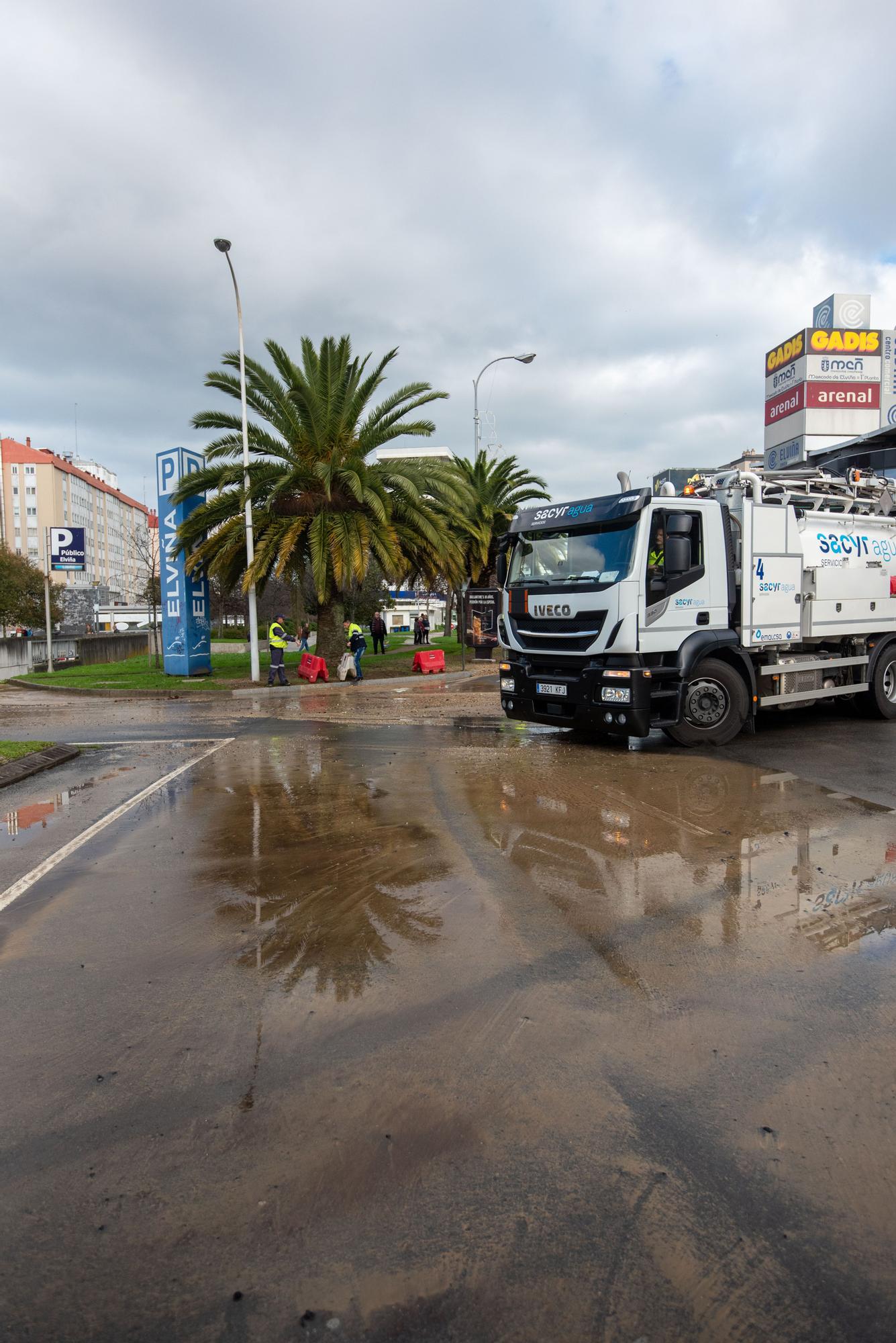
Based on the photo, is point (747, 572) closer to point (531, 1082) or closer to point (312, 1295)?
point (531, 1082)

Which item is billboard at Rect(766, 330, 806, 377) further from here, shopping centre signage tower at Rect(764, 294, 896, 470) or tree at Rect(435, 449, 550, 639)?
tree at Rect(435, 449, 550, 639)

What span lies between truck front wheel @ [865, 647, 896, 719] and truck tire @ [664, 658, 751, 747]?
3.07m

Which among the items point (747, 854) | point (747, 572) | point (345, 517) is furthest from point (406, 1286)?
point (345, 517)

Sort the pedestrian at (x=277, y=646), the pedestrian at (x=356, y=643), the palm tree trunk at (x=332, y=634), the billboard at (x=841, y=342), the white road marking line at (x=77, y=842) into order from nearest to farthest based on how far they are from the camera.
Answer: the white road marking line at (x=77, y=842) → the pedestrian at (x=277, y=646) → the pedestrian at (x=356, y=643) → the palm tree trunk at (x=332, y=634) → the billboard at (x=841, y=342)

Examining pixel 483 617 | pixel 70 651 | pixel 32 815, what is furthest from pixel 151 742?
pixel 70 651

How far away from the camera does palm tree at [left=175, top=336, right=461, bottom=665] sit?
20.9 metres

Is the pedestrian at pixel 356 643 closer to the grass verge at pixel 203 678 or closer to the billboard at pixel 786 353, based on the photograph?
the grass verge at pixel 203 678

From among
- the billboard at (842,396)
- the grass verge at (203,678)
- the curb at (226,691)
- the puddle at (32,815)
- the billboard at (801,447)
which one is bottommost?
the puddle at (32,815)

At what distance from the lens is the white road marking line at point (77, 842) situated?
5.28 metres

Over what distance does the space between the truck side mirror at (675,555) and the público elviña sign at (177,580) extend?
16457 millimetres

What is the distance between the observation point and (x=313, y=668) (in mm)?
21625

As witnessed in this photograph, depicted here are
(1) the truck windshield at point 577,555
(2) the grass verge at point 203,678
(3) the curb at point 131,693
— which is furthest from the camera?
(2) the grass verge at point 203,678

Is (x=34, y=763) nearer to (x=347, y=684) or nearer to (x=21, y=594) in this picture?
(x=347, y=684)

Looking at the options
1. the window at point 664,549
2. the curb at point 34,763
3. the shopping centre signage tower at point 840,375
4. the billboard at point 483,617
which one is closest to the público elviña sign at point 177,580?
the billboard at point 483,617
